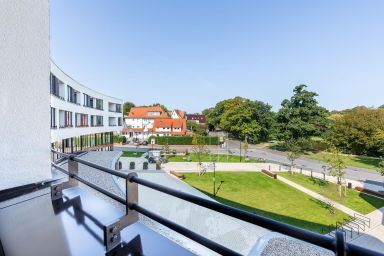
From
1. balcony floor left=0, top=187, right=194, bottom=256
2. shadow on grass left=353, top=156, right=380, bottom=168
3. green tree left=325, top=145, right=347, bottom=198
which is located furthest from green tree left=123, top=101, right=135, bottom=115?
balcony floor left=0, top=187, right=194, bottom=256

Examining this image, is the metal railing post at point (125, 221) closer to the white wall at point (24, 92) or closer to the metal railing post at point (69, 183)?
the metal railing post at point (69, 183)

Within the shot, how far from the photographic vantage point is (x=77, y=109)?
19000 millimetres

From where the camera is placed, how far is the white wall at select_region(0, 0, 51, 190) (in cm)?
204

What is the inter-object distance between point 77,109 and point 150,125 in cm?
3111

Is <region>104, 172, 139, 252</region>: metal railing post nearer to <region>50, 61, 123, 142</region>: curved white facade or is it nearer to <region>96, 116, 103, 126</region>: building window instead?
<region>50, 61, 123, 142</region>: curved white facade

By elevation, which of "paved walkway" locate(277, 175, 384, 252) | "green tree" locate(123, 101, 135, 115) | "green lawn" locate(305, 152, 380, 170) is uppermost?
"green tree" locate(123, 101, 135, 115)

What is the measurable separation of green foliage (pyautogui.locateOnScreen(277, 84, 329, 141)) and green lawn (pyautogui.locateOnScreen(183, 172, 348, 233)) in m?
17.1

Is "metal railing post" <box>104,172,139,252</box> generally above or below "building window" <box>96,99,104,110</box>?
below

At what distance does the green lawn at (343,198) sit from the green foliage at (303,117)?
15.1m

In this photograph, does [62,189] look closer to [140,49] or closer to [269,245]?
[269,245]

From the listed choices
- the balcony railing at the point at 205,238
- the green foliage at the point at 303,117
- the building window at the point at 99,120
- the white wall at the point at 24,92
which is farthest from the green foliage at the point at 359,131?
the white wall at the point at 24,92

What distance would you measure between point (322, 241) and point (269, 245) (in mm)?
5387

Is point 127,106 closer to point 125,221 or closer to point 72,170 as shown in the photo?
point 72,170

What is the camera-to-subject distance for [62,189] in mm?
2439
